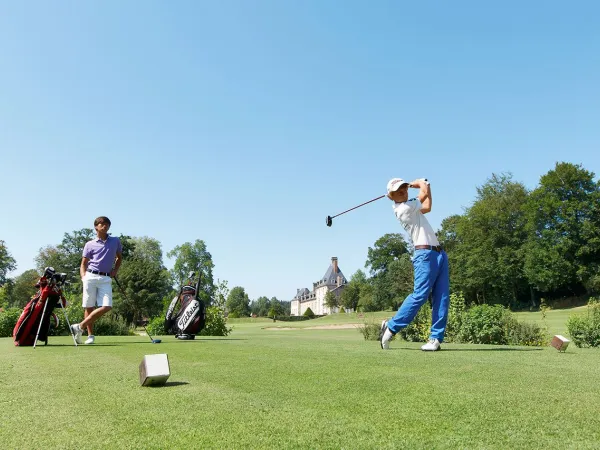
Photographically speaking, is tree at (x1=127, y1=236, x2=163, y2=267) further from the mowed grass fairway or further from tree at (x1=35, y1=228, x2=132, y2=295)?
the mowed grass fairway

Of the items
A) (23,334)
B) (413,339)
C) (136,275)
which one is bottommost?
(413,339)

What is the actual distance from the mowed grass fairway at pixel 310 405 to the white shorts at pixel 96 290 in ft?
13.0

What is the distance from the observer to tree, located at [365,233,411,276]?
99000 millimetres

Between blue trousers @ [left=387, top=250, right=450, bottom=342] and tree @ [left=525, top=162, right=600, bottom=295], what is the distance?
58.3 m

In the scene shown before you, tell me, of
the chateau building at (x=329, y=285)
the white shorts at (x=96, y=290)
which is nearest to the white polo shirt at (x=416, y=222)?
the white shorts at (x=96, y=290)

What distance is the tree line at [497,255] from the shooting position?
5700 cm

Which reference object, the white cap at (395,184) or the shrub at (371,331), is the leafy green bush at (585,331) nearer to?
the shrub at (371,331)

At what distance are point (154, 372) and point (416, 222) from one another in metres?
4.50

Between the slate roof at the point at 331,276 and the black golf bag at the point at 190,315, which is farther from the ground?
the slate roof at the point at 331,276

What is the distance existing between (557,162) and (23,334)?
6636 cm

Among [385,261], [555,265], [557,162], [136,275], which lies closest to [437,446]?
[136,275]

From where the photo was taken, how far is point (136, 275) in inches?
2137

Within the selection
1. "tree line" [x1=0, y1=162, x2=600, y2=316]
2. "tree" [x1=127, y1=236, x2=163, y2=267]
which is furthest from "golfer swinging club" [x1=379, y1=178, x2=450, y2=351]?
"tree" [x1=127, y1=236, x2=163, y2=267]

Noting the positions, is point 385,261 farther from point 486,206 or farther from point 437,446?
point 437,446
